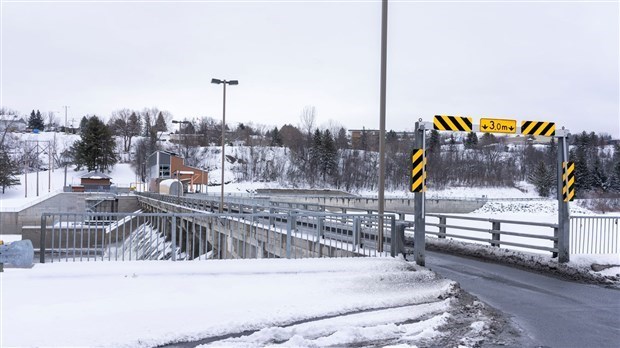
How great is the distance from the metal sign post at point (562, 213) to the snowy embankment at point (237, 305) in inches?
164

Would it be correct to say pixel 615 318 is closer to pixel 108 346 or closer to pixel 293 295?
pixel 293 295

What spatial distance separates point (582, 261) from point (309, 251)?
7.43m

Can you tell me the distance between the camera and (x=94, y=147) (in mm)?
117125

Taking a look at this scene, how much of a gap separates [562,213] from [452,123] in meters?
3.88

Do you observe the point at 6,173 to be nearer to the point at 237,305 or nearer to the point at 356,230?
the point at 356,230

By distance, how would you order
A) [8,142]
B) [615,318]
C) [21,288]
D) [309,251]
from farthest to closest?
[8,142], [309,251], [21,288], [615,318]

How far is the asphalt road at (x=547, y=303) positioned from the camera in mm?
7309

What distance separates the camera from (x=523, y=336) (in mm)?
7211

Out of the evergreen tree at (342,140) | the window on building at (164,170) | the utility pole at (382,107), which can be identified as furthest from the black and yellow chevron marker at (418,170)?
the evergreen tree at (342,140)

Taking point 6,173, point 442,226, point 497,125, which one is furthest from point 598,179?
point 6,173

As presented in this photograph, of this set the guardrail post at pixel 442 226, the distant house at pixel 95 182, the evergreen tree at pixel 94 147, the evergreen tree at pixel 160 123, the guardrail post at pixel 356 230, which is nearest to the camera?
the guardrail post at pixel 356 230

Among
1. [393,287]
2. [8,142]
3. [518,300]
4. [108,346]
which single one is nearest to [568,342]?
[518,300]

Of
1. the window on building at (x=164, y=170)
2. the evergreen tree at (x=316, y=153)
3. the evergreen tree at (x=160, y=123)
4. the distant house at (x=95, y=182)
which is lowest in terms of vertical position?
the distant house at (x=95, y=182)

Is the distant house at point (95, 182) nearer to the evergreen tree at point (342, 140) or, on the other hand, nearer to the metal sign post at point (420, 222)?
the evergreen tree at point (342, 140)
